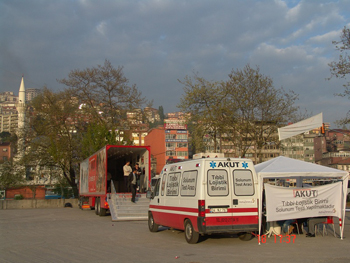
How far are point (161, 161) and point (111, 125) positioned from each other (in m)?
73.6

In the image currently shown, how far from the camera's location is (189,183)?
1054 cm

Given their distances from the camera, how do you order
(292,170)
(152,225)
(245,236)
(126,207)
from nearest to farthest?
(245,236) → (292,170) → (152,225) → (126,207)

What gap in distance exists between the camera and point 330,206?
11.4m

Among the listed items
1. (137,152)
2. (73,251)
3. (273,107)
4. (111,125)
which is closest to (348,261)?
(73,251)

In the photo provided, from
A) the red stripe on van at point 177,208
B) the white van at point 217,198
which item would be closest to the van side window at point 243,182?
the white van at point 217,198

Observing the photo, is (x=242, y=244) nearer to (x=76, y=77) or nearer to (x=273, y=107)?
(x=273, y=107)

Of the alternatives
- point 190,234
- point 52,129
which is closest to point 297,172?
point 190,234

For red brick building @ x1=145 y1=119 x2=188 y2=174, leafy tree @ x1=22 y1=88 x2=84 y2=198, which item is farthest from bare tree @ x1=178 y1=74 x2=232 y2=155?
red brick building @ x1=145 y1=119 x2=188 y2=174

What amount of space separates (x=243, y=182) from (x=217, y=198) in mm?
910

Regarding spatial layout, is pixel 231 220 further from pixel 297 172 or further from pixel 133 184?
pixel 133 184

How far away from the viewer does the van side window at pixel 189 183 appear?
10.2m

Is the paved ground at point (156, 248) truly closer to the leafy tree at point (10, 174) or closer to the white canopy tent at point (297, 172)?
the white canopy tent at point (297, 172)

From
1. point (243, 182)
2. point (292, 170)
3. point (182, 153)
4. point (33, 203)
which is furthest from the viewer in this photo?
point (182, 153)

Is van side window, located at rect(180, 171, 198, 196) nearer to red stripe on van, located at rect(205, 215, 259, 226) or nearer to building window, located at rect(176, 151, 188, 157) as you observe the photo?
red stripe on van, located at rect(205, 215, 259, 226)
